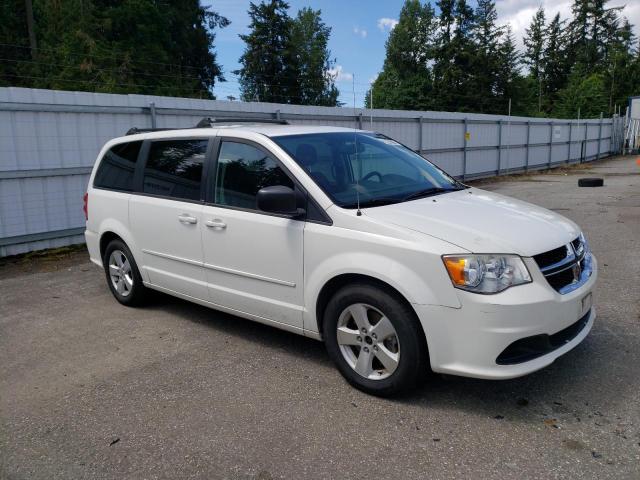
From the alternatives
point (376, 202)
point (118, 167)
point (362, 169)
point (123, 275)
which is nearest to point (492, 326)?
point (376, 202)

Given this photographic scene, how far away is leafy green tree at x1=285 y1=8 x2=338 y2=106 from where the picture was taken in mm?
51031

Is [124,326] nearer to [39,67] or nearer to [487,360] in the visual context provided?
[487,360]

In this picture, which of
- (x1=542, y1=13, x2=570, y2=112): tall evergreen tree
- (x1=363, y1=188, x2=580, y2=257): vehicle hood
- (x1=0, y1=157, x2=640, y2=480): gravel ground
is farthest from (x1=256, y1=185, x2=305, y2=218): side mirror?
(x1=542, y1=13, x2=570, y2=112): tall evergreen tree

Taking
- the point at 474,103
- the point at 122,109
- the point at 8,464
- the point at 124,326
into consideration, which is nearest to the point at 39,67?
the point at 122,109

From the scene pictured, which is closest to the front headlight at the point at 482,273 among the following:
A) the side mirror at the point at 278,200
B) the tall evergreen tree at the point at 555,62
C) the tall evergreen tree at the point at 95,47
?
the side mirror at the point at 278,200

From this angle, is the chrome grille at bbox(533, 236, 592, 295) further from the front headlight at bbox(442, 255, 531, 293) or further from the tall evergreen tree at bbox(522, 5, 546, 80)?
the tall evergreen tree at bbox(522, 5, 546, 80)

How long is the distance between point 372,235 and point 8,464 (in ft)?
7.91

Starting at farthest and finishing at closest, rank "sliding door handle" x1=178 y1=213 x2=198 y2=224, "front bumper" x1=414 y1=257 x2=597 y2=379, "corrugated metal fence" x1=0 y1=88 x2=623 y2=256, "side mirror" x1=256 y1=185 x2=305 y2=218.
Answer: "corrugated metal fence" x1=0 y1=88 x2=623 y2=256 → "sliding door handle" x1=178 y1=213 x2=198 y2=224 → "side mirror" x1=256 y1=185 x2=305 y2=218 → "front bumper" x1=414 y1=257 x2=597 y2=379

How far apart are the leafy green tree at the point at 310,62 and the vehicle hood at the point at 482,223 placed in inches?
1557

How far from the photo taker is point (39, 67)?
105 ft

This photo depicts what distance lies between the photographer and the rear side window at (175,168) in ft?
15.5

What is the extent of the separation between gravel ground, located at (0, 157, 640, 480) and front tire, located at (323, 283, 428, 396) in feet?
0.51

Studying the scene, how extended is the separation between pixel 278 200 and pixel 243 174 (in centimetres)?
81

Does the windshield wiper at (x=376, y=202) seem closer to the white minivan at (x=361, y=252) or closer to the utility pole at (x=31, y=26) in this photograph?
the white minivan at (x=361, y=252)
